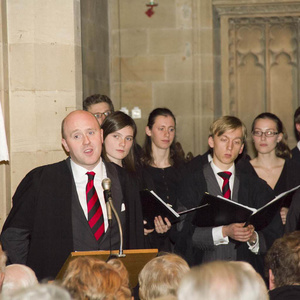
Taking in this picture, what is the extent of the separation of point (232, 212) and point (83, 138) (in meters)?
1.06

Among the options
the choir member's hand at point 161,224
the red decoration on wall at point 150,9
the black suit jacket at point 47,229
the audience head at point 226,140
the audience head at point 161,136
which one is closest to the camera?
the black suit jacket at point 47,229

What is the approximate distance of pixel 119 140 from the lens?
4.95 metres

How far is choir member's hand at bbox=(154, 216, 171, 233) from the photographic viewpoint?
4.65 meters

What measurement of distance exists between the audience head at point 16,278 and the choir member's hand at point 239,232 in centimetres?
180

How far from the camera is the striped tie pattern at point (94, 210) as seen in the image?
4.08m

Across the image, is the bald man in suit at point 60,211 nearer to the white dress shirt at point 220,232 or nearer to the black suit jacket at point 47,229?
the black suit jacket at point 47,229

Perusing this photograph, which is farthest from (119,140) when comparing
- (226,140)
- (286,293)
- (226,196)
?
(286,293)

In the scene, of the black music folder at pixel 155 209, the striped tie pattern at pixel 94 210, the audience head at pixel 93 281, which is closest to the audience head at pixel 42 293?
the audience head at pixel 93 281

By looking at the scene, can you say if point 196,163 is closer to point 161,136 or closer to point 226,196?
point 161,136

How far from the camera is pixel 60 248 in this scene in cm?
408

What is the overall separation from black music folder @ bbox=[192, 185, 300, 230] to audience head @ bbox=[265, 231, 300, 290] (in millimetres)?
927

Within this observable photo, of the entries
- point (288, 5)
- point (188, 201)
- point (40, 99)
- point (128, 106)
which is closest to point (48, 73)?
point (40, 99)

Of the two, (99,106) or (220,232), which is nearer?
(220,232)

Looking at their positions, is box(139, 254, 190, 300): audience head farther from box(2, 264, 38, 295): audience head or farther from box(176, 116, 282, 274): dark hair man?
box(176, 116, 282, 274): dark hair man
